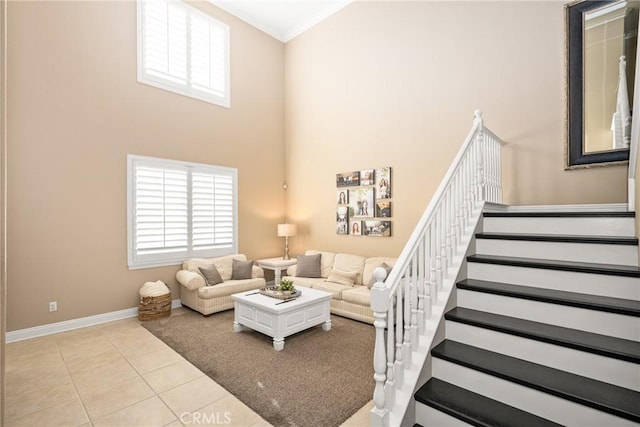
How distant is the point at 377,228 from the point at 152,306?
3.55 metres

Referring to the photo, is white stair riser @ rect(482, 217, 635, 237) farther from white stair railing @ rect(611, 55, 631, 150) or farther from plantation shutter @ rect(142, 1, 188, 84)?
plantation shutter @ rect(142, 1, 188, 84)

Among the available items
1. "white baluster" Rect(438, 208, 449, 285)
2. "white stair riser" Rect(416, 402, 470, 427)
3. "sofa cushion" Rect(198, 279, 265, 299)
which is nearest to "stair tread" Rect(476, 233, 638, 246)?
"white baluster" Rect(438, 208, 449, 285)

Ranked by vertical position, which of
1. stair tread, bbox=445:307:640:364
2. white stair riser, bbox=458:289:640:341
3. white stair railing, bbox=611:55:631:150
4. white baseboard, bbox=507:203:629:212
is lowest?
stair tread, bbox=445:307:640:364

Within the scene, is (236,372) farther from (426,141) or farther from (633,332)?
(426,141)

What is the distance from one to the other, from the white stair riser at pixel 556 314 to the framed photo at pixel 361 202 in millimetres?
3001

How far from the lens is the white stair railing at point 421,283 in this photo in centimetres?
185

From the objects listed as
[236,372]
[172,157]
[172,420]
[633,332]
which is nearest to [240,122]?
[172,157]

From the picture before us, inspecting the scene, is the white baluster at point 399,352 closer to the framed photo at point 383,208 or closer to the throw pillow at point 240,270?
the framed photo at point 383,208

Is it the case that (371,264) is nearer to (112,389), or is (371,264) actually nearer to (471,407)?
(471,407)

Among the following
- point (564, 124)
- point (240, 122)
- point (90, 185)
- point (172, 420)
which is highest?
point (240, 122)

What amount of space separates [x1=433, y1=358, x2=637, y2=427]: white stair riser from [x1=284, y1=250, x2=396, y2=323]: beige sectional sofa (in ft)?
6.97

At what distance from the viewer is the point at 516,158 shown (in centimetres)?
386

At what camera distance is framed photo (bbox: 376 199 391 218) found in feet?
16.7

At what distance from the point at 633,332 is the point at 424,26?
14.9 ft
